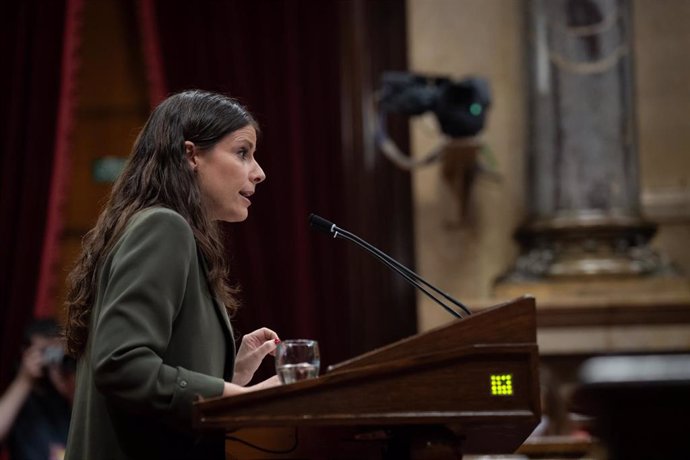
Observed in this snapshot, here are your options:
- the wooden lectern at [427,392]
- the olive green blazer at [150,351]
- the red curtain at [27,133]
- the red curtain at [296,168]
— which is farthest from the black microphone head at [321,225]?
the red curtain at [27,133]

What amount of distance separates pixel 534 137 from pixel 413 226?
81cm

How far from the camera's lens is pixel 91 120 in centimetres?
638

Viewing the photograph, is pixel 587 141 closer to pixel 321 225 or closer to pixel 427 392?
pixel 321 225

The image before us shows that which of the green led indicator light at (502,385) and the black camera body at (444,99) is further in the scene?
the black camera body at (444,99)

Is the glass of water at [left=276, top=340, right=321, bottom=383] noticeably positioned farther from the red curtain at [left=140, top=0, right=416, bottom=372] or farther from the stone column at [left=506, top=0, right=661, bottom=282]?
the red curtain at [left=140, top=0, right=416, bottom=372]

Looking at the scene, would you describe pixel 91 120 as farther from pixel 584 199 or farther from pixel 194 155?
pixel 194 155

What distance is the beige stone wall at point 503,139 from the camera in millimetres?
5551

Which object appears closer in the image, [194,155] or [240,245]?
[194,155]

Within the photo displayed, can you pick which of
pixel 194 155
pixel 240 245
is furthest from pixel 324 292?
pixel 194 155

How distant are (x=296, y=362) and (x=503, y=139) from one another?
389cm

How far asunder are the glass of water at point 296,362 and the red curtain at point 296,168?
3647 mm

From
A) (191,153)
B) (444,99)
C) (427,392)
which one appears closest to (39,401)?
(444,99)

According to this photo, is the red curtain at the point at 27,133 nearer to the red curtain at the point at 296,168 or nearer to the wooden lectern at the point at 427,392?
the red curtain at the point at 296,168

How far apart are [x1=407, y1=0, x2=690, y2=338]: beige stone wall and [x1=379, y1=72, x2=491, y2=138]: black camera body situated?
0.55 metres
